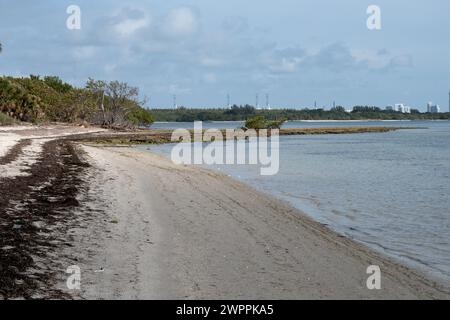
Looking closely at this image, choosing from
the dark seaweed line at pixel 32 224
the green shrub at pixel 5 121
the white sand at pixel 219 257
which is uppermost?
the green shrub at pixel 5 121

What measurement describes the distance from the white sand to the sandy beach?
16mm

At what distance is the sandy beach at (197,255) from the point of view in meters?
7.04

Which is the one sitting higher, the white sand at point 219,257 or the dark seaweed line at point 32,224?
the dark seaweed line at point 32,224

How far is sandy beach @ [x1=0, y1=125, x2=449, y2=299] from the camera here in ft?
23.1

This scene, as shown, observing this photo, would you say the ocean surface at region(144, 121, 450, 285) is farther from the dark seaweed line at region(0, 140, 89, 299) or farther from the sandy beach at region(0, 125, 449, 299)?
the dark seaweed line at region(0, 140, 89, 299)

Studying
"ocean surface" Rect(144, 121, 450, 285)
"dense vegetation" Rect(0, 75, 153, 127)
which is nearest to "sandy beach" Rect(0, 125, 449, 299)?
"ocean surface" Rect(144, 121, 450, 285)

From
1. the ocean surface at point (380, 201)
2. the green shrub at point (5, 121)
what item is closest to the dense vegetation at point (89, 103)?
the green shrub at point (5, 121)

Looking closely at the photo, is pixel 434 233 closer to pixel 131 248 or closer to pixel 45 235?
pixel 131 248

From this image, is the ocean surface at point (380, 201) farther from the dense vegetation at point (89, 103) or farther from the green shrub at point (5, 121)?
the dense vegetation at point (89, 103)

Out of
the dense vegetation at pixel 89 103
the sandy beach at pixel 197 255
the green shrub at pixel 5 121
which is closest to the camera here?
the sandy beach at pixel 197 255

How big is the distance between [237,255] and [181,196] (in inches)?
295

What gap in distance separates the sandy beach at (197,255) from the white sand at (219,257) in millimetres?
16
